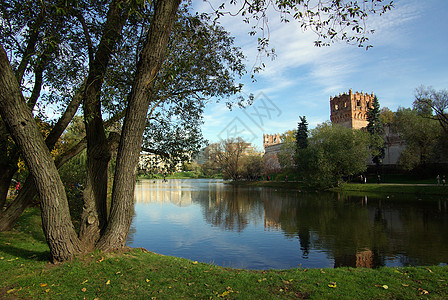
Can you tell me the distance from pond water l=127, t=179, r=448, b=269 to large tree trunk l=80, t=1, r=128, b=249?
358 centimetres

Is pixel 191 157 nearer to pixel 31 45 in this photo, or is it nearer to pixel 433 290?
pixel 31 45

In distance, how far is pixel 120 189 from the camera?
18.5 ft

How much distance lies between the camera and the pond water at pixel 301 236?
929cm

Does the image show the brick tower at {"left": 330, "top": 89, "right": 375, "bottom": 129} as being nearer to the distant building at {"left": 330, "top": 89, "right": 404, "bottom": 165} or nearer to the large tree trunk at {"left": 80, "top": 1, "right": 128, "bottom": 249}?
the distant building at {"left": 330, "top": 89, "right": 404, "bottom": 165}

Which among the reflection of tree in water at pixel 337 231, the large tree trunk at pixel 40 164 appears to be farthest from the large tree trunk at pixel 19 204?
the reflection of tree in water at pixel 337 231

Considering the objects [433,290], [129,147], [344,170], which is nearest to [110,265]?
[129,147]

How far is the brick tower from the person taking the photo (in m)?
60.2

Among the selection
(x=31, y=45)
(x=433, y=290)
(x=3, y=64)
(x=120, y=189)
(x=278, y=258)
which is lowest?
(x=278, y=258)

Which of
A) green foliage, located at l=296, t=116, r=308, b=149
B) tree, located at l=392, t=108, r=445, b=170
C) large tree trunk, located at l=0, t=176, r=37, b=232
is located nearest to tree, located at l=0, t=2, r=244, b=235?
large tree trunk, located at l=0, t=176, r=37, b=232

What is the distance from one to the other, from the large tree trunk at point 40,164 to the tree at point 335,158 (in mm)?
30482

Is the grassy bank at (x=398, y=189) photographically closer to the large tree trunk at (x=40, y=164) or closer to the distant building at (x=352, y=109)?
the large tree trunk at (x=40, y=164)

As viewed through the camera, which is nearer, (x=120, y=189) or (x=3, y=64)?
(x=3, y=64)

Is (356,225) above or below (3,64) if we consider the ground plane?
below

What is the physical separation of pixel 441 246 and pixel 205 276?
930cm
